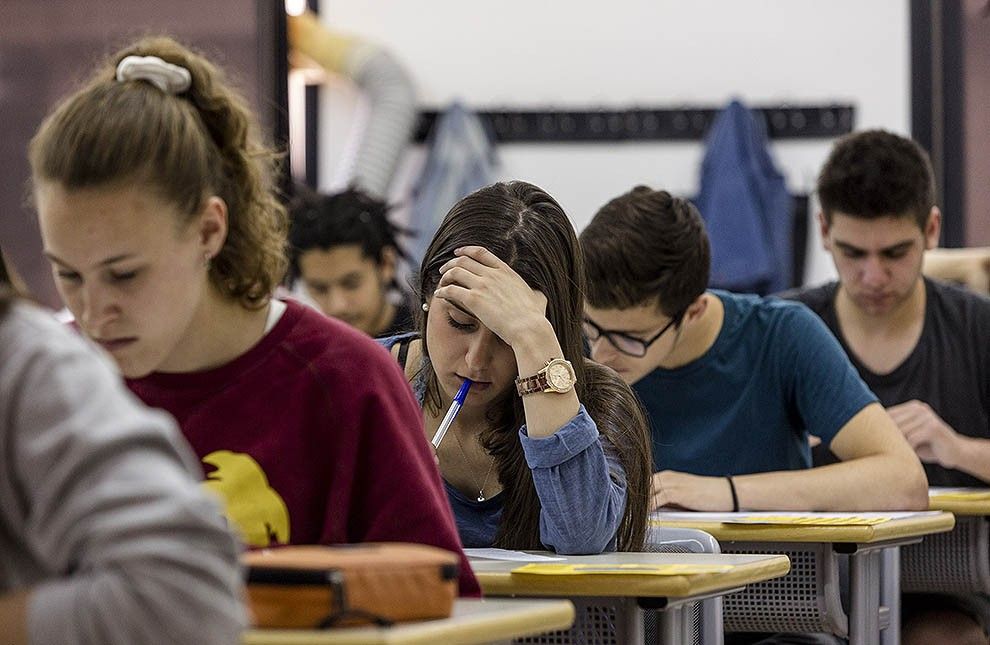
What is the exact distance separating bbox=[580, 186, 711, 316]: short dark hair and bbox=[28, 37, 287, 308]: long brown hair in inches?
39.4

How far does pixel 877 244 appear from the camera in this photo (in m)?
3.21

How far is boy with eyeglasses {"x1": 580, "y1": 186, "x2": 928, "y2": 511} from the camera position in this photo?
264 cm

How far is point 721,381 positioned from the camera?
2865 mm

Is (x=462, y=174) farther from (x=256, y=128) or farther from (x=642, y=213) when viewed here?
(x=256, y=128)

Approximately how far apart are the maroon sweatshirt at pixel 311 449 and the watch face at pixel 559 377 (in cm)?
45

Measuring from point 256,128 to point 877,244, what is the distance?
1.94 meters

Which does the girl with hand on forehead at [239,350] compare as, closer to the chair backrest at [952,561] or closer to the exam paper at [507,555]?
the exam paper at [507,555]

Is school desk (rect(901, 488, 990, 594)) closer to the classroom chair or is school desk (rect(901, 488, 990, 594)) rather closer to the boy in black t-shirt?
the boy in black t-shirt

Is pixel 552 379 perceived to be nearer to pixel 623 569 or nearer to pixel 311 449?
pixel 623 569

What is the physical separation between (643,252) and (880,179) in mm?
820

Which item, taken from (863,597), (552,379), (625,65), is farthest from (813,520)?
(625,65)

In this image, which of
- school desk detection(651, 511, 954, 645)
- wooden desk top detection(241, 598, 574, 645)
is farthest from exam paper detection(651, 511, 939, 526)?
wooden desk top detection(241, 598, 574, 645)

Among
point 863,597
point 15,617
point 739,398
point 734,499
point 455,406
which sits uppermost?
point 15,617

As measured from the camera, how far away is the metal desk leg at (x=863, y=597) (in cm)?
244
